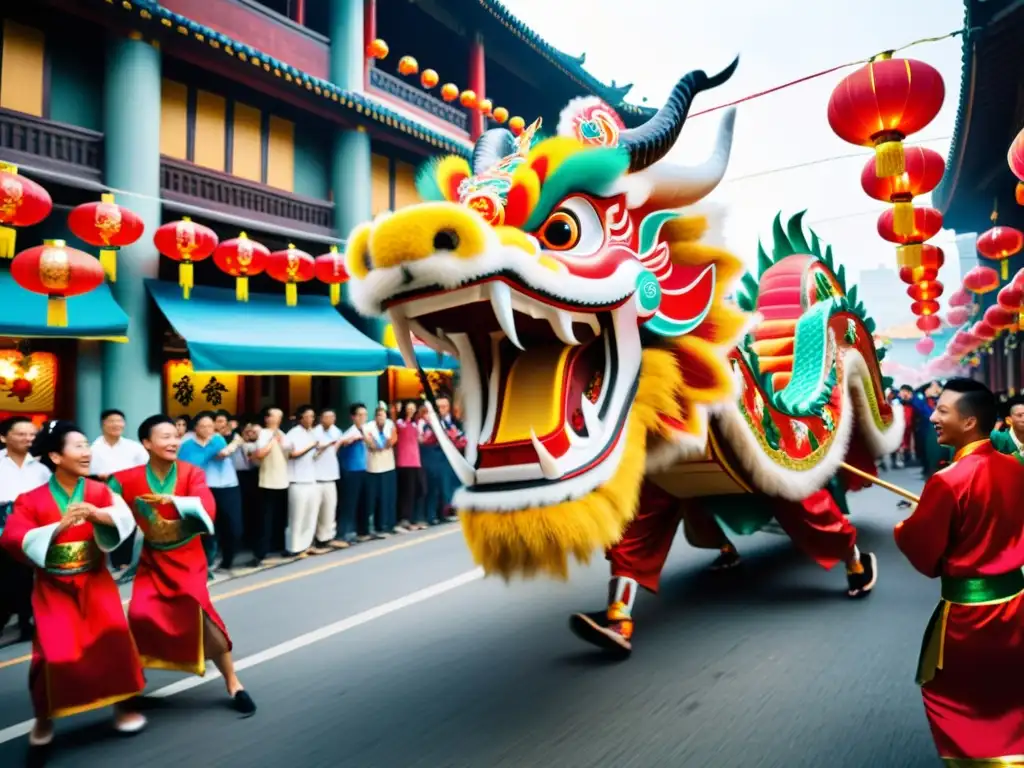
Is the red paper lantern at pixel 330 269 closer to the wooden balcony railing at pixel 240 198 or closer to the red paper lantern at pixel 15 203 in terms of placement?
the wooden balcony railing at pixel 240 198

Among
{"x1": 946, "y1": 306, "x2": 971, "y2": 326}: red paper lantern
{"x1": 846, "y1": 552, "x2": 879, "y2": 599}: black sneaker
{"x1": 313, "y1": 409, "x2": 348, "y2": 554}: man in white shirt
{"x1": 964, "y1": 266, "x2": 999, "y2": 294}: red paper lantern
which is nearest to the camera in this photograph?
{"x1": 846, "y1": 552, "x2": 879, "y2": 599}: black sneaker

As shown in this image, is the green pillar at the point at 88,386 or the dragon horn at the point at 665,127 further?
the green pillar at the point at 88,386

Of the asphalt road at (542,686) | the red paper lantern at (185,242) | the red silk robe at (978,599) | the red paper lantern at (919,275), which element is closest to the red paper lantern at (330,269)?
the red paper lantern at (185,242)

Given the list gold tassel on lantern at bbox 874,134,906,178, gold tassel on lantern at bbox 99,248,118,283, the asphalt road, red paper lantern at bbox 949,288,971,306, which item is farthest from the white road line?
red paper lantern at bbox 949,288,971,306

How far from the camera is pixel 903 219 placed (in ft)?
18.8

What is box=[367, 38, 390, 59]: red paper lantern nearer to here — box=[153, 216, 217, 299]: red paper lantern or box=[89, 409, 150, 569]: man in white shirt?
box=[153, 216, 217, 299]: red paper lantern

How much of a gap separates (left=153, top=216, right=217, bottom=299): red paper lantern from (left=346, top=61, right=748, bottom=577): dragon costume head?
5.28 m

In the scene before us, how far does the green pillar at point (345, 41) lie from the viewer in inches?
461

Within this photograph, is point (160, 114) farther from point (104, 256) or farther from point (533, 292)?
point (533, 292)

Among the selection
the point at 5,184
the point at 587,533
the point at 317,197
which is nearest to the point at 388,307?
the point at 587,533

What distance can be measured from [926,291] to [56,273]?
11.4 metres

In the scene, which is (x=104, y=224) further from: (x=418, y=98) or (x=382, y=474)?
(x=418, y=98)

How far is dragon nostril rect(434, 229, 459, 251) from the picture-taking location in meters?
2.51

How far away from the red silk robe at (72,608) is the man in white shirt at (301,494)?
3.82 m
